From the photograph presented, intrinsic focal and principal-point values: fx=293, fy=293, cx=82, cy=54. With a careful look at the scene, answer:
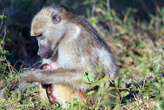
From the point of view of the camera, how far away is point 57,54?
11.5 ft

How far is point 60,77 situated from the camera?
3213 millimetres

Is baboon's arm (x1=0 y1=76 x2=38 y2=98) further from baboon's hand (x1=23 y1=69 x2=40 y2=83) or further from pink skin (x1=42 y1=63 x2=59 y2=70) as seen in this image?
pink skin (x1=42 y1=63 x2=59 y2=70)

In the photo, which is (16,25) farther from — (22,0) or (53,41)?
(53,41)

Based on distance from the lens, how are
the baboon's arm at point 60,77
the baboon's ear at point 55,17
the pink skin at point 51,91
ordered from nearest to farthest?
the baboon's arm at point 60,77, the pink skin at point 51,91, the baboon's ear at point 55,17

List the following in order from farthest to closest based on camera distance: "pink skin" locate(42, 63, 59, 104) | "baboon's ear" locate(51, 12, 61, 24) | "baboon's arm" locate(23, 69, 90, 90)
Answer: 1. "baboon's ear" locate(51, 12, 61, 24)
2. "pink skin" locate(42, 63, 59, 104)
3. "baboon's arm" locate(23, 69, 90, 90)

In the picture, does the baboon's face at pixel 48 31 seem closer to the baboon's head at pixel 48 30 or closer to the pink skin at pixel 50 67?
the baboon's head at pixel 48 30

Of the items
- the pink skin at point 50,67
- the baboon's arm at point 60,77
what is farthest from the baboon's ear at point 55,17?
the baboon's arm at point 60,77

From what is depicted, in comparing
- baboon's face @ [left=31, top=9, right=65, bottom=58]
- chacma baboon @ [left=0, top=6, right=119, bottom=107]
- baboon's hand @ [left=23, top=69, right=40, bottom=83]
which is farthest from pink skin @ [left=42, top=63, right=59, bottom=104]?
baboon's hand @ [left=23, top=69, right=40, bottom=83]

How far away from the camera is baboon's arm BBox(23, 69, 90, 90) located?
126 inches

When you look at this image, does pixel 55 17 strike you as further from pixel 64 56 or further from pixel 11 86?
pixel 11 86

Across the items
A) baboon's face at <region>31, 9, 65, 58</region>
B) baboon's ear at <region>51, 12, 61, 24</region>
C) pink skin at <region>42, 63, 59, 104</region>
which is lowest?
pink skin at <region>42, 63, 59, 104</region>

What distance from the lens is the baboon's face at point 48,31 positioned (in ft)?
11.4

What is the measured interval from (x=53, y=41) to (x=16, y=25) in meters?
→ 2.50

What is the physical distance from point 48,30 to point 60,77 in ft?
2.07
